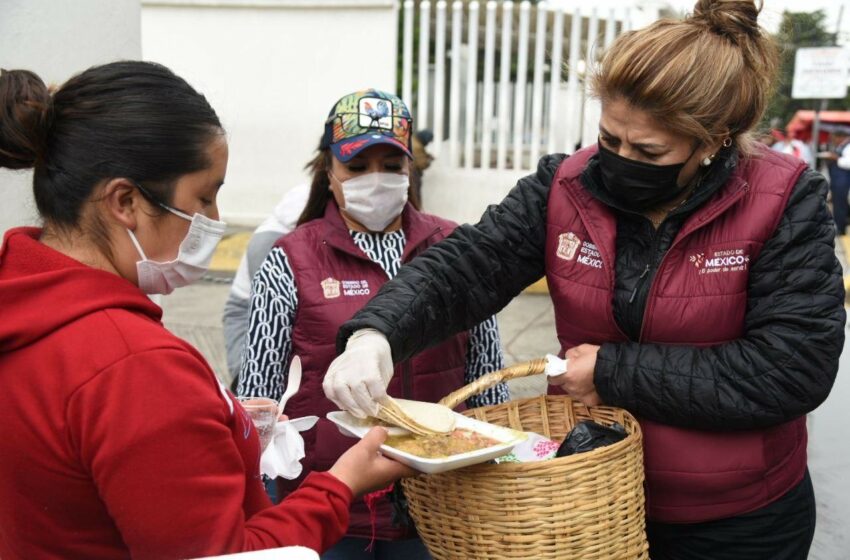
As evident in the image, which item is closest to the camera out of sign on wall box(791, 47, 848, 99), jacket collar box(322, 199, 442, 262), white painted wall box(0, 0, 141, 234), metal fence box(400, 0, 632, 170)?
jacket collar box(322, 199, 442, 262)

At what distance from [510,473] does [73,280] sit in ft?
2.81

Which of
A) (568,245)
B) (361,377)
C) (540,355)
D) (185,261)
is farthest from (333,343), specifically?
(540,355)

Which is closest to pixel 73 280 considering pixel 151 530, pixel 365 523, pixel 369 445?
pixel 151 530

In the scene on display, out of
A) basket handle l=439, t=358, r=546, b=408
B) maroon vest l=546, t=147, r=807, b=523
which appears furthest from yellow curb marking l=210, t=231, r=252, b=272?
maroon vest l=546, t=147, r=807, b=523

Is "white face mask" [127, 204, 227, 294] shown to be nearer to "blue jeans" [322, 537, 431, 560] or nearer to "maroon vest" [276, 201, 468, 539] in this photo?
"maroon vest" [276, 201, 468, 539]

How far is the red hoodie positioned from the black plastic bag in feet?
2.40

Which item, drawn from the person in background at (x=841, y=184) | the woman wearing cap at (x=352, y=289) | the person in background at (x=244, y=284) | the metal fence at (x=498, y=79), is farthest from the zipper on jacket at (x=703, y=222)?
the person in background at (x=841, y=184)

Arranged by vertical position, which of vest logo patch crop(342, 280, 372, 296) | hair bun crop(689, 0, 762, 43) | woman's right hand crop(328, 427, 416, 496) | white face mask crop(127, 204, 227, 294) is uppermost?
hair bun crop(689, 0, 762, 43)

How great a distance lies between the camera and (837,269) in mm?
1755

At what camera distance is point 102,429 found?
1.15m

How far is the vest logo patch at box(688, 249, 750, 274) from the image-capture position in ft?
5.66

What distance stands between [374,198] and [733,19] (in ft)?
3.74

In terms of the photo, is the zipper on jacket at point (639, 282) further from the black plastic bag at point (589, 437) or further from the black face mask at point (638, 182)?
the black plastic bag at point (589, 437)

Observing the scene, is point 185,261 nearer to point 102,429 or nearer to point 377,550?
point 102,429
